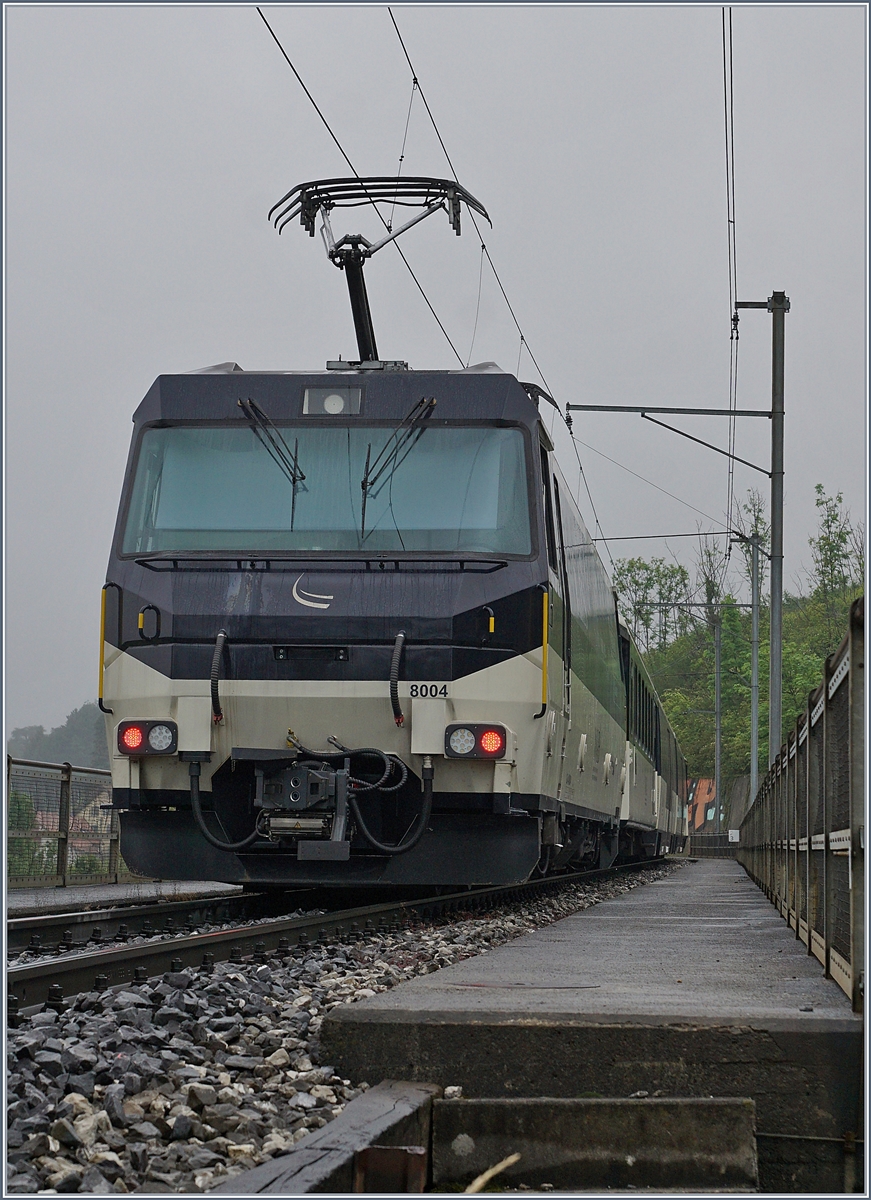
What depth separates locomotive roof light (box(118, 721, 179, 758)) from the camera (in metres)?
9.03

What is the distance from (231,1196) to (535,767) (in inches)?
256

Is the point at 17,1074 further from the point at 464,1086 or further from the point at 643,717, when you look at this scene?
the point at 643,717

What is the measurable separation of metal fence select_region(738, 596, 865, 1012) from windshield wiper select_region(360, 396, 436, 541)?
10.3 ft

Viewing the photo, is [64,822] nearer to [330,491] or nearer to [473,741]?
[330,491]

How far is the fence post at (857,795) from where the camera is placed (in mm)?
4527

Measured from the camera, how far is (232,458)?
382 inches

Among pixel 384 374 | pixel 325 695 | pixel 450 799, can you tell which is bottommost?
pixel 450 799

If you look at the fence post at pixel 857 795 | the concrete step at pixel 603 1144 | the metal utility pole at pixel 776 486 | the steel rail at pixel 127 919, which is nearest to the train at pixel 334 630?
the steel rail at pixel 127 919

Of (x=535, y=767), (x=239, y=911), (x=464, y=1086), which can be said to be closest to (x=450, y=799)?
(x=535, y=767)

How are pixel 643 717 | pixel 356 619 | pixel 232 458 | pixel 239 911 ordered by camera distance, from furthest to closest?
pixel 643 717
pixel 239 911
pixel 232 458
pixel 356 619

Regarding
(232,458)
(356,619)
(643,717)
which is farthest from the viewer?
(643,717)

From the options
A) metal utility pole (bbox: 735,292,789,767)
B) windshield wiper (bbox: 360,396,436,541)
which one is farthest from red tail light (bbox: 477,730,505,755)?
metal utility pole (bbox: 735,292,789,767)

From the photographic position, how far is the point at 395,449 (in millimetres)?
9758

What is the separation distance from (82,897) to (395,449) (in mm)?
6252
